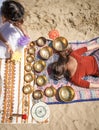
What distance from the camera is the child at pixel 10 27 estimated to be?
3.62 metres

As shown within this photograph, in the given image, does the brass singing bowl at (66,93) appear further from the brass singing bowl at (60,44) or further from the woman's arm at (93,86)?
the brass singing bowl at (60,44)

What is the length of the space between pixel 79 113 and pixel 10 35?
1.74 meters

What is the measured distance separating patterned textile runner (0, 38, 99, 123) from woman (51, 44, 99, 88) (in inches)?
6.6

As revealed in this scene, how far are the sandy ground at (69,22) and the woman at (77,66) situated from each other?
0.42 metres

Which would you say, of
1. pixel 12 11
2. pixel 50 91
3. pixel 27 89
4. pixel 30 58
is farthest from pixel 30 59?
pixel 12 11

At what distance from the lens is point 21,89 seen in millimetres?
4082

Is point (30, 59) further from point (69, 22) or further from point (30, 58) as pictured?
point (69, 22)

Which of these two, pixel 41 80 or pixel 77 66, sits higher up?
pixel 77 66

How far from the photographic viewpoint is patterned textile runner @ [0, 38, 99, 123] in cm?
394

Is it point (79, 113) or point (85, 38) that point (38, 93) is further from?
point (85, 38)

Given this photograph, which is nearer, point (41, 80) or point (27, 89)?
point (27, 89)

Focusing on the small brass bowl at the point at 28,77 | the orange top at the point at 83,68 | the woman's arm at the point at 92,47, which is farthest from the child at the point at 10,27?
the woman's arm at the point at 92,47

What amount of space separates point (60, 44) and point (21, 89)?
1.06m

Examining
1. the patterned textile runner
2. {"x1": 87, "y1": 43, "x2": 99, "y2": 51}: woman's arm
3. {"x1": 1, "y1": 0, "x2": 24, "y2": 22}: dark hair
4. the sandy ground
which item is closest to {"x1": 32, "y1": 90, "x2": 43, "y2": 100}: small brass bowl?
the patterned textile runner
